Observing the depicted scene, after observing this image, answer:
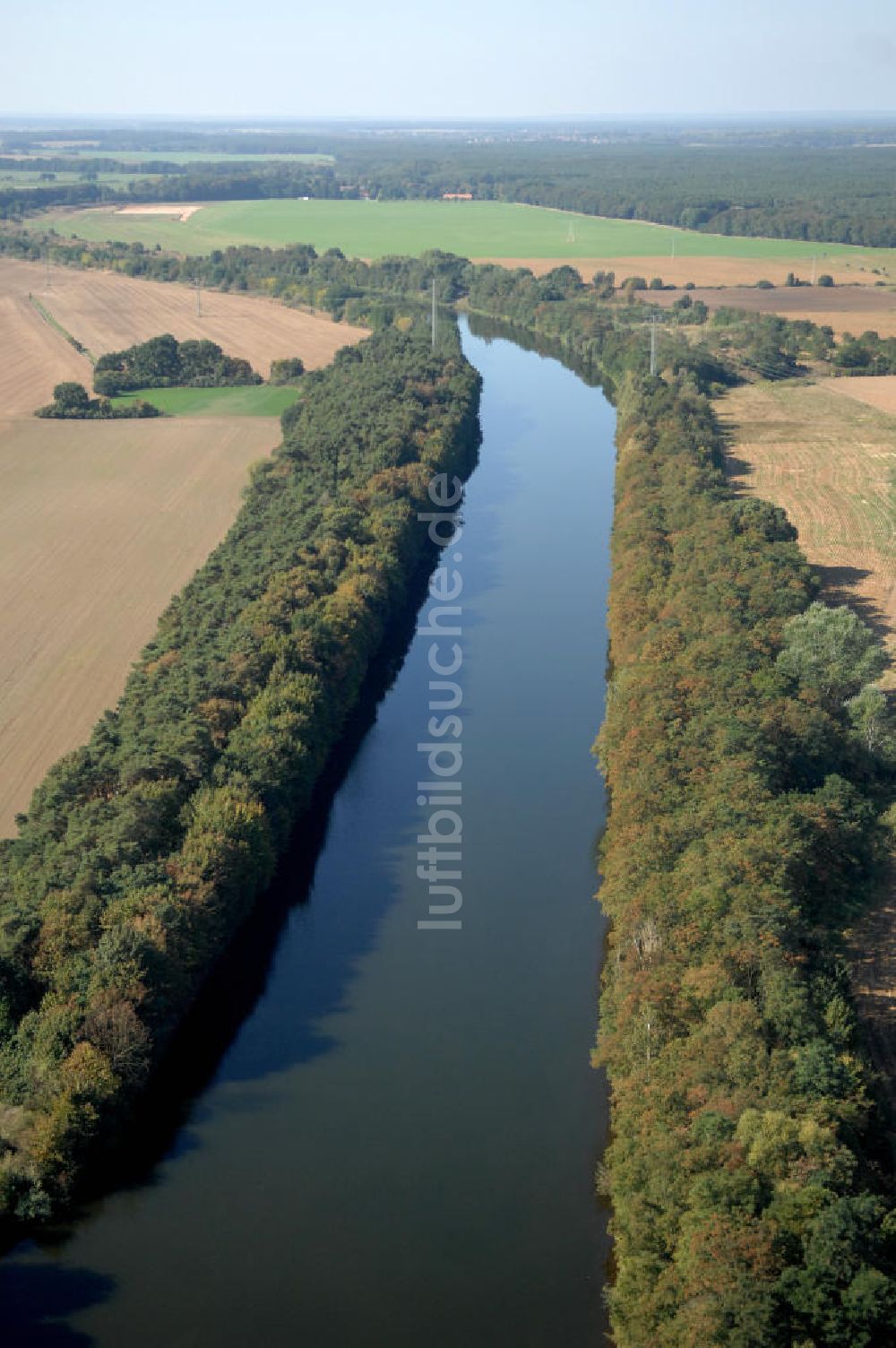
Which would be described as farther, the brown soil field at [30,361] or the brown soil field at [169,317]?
the brown soil field at [169,317]

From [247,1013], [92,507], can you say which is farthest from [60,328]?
[247,1013]

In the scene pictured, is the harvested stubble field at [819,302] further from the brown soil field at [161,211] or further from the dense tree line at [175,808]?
the brown soil field at [161,211]

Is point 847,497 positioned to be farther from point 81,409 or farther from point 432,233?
point 432,233

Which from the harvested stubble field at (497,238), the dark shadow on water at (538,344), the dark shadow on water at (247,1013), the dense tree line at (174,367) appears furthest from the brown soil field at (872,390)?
the dark shadow on water at (247,1013)

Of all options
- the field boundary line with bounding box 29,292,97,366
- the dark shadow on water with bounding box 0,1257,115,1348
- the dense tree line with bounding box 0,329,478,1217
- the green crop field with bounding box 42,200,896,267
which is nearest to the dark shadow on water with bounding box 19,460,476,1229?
the dark shadow on water with bounding box 0,1257,115,1348

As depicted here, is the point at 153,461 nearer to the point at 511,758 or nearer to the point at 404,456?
the point at 404,456

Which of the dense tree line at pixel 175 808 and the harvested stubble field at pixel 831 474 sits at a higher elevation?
the harvested stubble field at pixel 831 474
